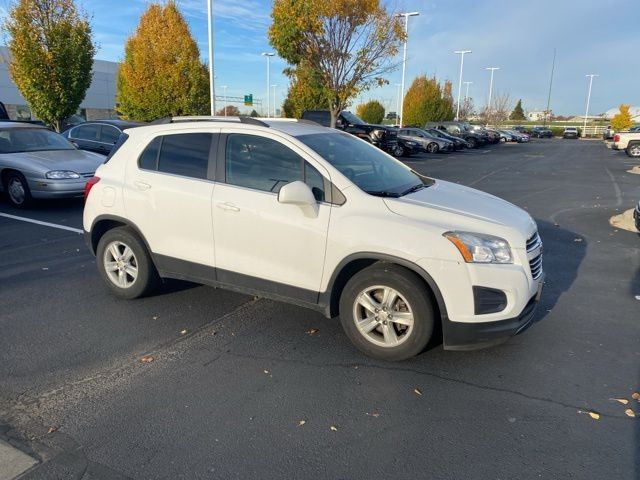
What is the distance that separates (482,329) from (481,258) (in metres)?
0.51

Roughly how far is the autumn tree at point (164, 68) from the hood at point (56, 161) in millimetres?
11824

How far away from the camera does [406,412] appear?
10.5 ft

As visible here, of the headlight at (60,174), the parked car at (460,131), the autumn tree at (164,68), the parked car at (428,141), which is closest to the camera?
the headlight at (60,174)

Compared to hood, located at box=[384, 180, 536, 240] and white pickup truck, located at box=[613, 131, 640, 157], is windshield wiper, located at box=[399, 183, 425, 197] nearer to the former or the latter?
hood, located at box=[384, 180, 536, 240]

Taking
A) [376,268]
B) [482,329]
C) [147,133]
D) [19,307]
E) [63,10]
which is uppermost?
[63,10]

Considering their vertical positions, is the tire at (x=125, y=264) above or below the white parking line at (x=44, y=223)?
above

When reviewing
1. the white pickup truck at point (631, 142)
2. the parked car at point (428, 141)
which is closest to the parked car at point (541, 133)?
the white pickup truck at point (631, 142)

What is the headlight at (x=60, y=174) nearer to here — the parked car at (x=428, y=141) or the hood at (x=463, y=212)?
the hood at (x=463, y=212)

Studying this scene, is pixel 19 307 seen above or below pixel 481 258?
below

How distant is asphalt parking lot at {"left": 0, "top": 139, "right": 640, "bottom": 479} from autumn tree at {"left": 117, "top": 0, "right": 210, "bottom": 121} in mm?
17359

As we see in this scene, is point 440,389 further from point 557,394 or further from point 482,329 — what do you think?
point 557,394

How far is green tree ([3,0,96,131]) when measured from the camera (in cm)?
1560

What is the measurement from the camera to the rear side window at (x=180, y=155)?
4.50 m

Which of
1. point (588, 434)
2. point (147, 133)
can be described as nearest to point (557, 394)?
point (588, 434)
